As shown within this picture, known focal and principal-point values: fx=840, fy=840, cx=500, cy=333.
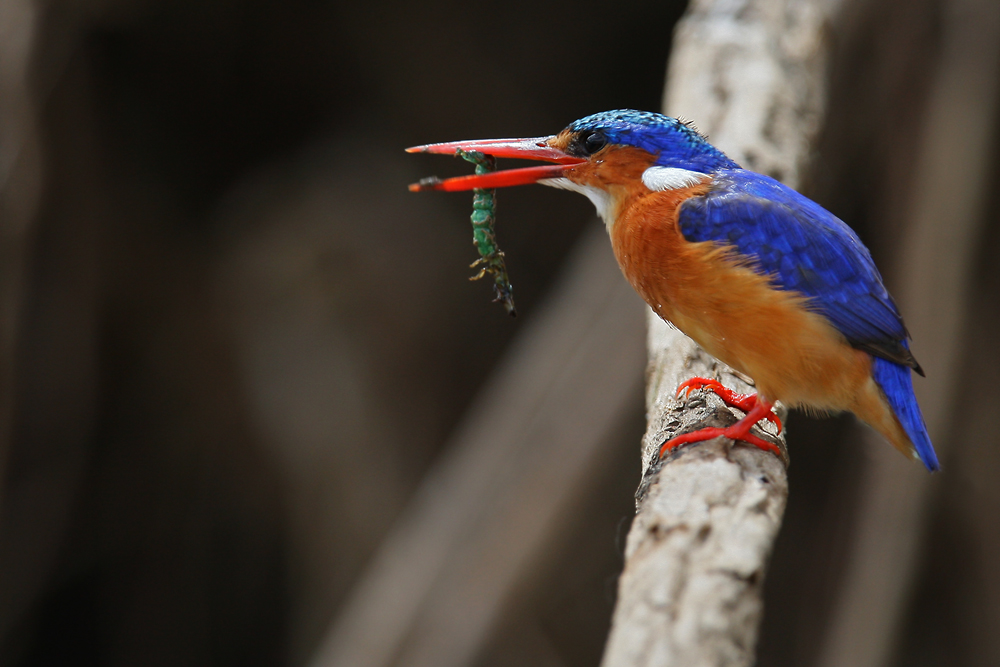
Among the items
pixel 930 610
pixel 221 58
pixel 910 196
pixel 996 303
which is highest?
pixel 221 58

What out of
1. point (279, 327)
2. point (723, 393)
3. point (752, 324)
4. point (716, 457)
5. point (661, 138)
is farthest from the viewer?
point (279, 327)

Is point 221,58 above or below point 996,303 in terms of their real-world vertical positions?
above

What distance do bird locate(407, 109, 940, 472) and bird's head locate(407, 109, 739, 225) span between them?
0.04ft

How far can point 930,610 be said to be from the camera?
11.1 feet

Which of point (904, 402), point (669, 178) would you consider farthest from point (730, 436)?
point (669, 178)

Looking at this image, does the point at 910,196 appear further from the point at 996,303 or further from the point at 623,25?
the point at 623,25

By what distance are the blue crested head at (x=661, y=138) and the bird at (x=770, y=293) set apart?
0.16 feet

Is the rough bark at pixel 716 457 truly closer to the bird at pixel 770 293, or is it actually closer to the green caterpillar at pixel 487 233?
the bird at pixel 770 293

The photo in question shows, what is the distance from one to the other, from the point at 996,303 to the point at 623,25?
1.86 meters

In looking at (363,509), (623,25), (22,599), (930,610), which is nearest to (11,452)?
(22,599)

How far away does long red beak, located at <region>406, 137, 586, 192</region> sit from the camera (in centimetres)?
176

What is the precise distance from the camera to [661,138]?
1.87 m

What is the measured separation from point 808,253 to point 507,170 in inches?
25.6

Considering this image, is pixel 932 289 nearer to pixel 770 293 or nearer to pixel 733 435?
pixel 770 293
